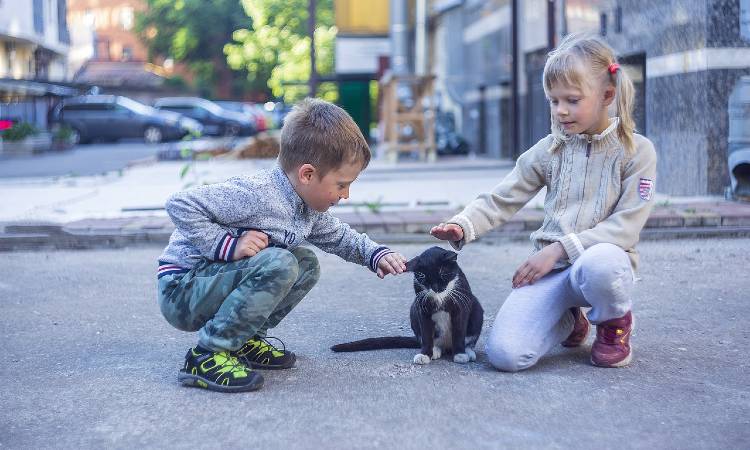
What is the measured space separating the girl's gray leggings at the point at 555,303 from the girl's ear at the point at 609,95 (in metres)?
0.61

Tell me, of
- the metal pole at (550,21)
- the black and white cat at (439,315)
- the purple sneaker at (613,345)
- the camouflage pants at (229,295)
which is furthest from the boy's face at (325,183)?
the metal pole at (550,21)

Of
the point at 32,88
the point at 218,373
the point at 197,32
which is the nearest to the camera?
the point at 218,373

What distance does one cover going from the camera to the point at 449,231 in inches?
162

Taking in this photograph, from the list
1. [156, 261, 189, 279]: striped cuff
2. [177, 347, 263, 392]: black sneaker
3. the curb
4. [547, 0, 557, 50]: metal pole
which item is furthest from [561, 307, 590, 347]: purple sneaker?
[547, 0, 557, 50]: metal pole

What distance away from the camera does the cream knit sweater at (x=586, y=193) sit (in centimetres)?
402

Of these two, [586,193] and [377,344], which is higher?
[586,193]

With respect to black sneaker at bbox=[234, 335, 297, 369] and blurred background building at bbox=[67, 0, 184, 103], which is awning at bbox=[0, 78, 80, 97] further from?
black sneaker at bbox=[234, 335, 297, 369]

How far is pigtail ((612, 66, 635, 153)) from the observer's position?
4.02 m

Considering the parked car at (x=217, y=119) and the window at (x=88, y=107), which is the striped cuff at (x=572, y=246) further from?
the window at (x=88, y=107)

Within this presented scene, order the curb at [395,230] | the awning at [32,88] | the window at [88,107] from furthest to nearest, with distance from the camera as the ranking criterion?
1. the window at [88,107]
2. the awning at [32,88]
3. the curb at [395,230]

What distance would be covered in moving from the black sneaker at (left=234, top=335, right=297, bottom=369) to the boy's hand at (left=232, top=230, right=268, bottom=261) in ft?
1.65

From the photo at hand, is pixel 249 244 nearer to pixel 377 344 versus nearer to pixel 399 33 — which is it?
pixel 377 344

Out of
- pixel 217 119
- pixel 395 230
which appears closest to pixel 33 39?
pixel 217 119

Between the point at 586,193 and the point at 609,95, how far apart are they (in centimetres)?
41
